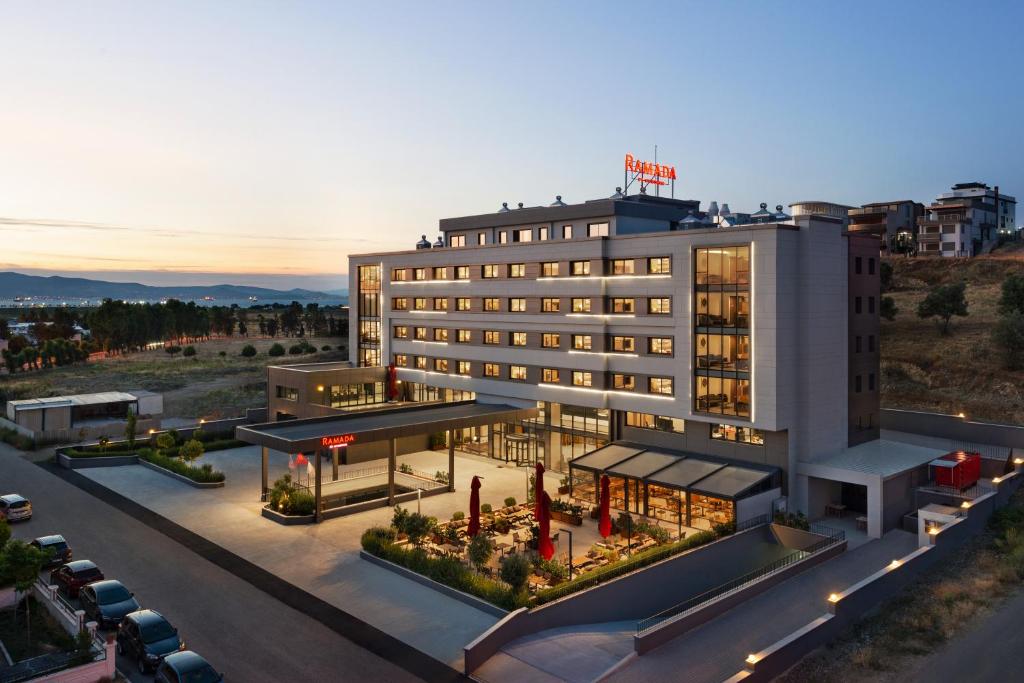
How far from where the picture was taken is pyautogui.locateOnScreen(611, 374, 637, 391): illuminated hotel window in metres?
43.2

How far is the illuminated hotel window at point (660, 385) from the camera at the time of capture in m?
41.2

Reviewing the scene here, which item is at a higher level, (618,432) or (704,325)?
(704,325)

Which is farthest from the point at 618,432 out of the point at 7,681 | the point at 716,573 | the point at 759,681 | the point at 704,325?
the point at 7,681

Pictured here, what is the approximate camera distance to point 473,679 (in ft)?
68.9

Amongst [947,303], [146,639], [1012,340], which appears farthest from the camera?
[947,303]

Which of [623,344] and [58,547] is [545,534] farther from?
[58,547]

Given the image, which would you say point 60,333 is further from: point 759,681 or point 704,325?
point 759,681

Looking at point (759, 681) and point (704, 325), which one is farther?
point (704, 325)

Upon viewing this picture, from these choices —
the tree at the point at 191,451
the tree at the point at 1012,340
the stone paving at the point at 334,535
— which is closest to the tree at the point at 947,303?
the tree at the point at 1012,340

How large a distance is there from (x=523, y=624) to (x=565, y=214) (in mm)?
31773

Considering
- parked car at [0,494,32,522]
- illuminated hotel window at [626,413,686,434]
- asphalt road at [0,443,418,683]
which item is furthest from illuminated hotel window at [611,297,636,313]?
parked car at [0,494,32,522]

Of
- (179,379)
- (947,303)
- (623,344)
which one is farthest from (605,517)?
(179,379)

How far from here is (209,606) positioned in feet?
85.5

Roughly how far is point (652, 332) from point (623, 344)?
2.46 metres
